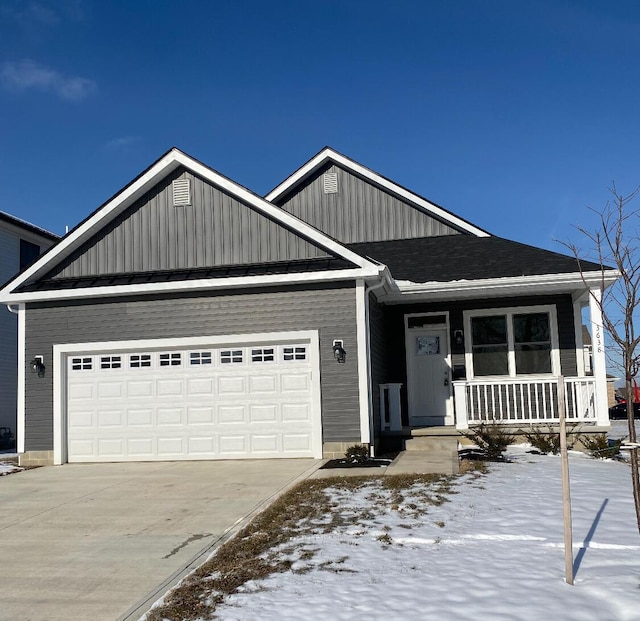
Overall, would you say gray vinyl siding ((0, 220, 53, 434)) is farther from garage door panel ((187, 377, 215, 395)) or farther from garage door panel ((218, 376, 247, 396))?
garage door panel ((218, 376, 247, 396))

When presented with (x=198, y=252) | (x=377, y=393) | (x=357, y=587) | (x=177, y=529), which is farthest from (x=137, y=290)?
(x=357, y=587)

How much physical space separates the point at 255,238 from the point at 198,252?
3.83ft

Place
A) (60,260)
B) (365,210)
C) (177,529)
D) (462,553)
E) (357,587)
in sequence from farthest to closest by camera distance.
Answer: (365,210) → (60,260) → (177,529) → (462,553) → (357,587)

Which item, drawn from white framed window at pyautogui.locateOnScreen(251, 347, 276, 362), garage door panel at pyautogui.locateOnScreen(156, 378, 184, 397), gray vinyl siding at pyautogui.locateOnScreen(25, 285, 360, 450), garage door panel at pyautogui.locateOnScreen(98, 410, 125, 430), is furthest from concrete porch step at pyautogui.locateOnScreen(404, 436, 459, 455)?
garage door panel at pyautogui.locateOnScreen(98, 410, 125, 430)

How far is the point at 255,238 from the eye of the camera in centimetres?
1238

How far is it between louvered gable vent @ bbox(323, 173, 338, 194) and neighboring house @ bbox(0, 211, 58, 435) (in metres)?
10.6

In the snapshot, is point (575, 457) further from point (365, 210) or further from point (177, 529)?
point (365, 210)

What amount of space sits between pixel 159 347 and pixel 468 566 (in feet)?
27.5

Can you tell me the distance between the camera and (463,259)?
46.4 ft

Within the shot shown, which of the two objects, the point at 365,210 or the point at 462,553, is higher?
the point at 365,210

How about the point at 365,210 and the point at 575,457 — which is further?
the point at 365,210

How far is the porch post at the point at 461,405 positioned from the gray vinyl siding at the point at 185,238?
3636 mm

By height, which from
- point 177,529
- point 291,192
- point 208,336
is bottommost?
point 177,529

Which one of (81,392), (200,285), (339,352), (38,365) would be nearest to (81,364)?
(81,392)
